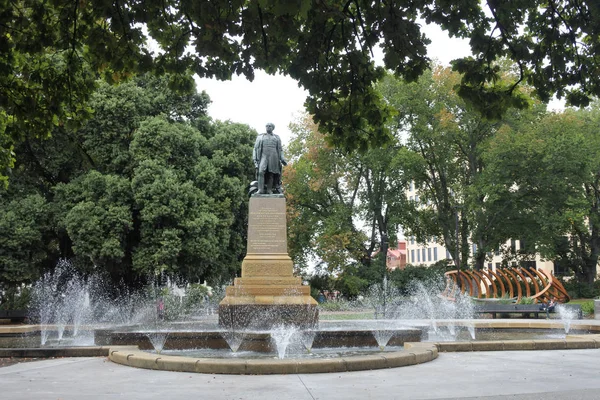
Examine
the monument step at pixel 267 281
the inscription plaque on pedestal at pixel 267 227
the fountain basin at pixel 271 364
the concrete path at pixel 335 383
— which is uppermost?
the inscription plaque on pedestal at pixel 267 227

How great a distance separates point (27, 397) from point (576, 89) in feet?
25.5

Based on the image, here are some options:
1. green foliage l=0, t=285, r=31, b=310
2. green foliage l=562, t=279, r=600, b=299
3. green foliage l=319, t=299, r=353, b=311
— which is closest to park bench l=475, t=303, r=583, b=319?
green foliage l=319, t=299, r=353, b=311

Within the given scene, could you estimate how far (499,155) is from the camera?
34156 millimetres

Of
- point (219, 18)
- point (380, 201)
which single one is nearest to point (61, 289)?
point (380, 201)

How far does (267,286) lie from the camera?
16016mm

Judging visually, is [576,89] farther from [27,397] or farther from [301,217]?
[301,217]

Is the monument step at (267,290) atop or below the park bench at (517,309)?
atop

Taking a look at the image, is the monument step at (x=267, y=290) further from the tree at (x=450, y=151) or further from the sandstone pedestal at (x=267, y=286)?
the tree at (x=450, y=151)

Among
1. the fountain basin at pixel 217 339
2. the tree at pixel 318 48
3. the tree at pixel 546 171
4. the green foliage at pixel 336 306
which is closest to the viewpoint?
the tree at pixel 318 48

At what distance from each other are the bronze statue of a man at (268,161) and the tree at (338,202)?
65.6ft

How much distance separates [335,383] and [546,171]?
28.9m

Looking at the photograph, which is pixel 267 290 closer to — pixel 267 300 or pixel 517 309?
pixel 267 300

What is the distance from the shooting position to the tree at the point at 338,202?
38.3 meters

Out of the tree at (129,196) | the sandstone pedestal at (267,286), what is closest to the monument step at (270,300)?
the sandstone pedestal at (267,286)
